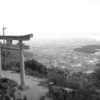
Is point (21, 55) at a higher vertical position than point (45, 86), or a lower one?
higher

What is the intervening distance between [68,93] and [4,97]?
256 cm

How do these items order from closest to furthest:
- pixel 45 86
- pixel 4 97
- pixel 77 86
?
pixel 4 97
pixel 77 86
pixel 45 86

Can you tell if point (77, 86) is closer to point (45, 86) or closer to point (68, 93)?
point (68, 93)

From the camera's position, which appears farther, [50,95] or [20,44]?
[20,44]

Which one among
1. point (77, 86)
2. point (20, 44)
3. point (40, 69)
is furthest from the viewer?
point (40, 69)

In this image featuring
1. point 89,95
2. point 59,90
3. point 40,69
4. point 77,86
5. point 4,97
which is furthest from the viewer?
point 40,69

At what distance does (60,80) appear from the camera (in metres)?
8.12

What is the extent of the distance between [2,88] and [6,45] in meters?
2.53

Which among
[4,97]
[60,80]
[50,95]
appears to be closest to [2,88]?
[4,97]

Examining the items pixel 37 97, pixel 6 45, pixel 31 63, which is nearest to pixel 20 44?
pixel 6 45

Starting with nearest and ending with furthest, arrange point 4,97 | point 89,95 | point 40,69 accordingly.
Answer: point 4,97 < point 89,95 < point 40,69

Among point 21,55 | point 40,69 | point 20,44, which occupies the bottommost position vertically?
point 40,69

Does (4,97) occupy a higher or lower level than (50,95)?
higher

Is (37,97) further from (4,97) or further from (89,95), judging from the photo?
(89,95)
